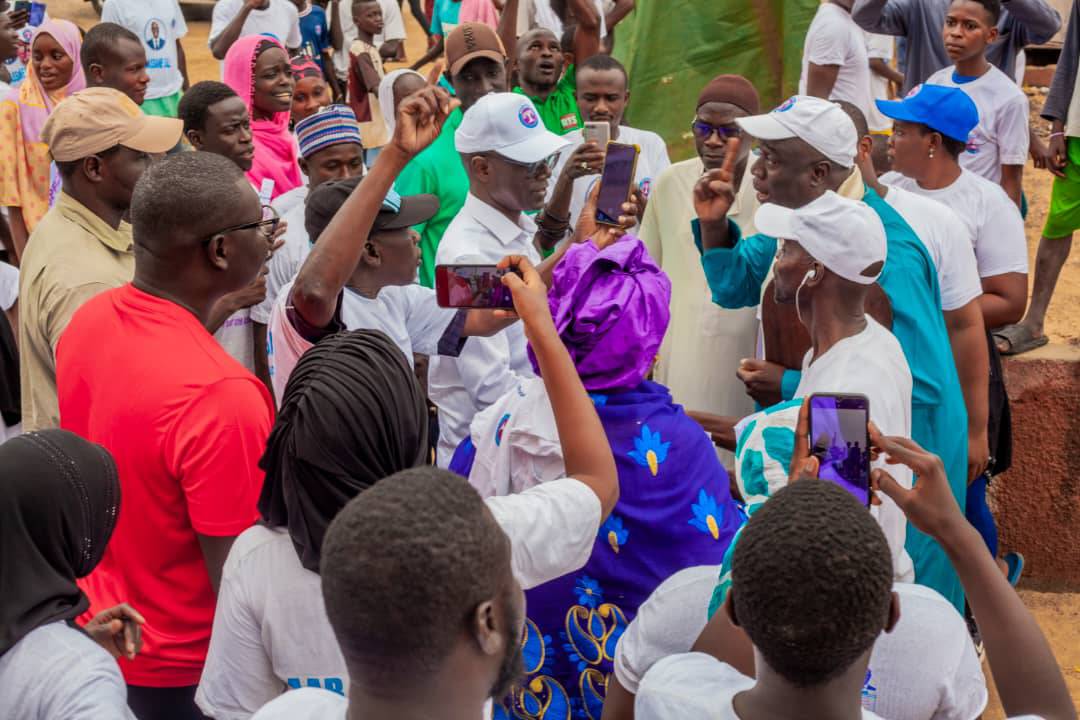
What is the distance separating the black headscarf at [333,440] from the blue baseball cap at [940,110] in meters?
2.99

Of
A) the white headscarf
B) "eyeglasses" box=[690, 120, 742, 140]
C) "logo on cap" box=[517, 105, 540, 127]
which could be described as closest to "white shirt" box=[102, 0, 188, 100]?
the white headscarf

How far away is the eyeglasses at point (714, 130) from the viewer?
4699mm

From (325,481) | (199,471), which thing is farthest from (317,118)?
(325,481)

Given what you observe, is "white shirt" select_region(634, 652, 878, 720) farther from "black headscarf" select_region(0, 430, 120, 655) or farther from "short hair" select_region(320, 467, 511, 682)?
"black headscarf" select_region(0, 430, 120, 655)

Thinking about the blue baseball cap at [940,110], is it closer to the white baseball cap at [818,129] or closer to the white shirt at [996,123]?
the white baseball cap at [818,129]

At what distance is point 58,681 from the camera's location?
6.08 feet

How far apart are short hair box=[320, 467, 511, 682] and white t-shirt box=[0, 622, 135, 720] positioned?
0.61m

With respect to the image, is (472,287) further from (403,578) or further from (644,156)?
(644,156)

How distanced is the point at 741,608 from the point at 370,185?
5.36ft

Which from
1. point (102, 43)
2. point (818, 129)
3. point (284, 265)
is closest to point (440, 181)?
point (284, 265)

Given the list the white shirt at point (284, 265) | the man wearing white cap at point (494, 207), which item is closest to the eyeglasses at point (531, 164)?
the man wearing white cap at point (494, 207)

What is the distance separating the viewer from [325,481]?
6.51 ft

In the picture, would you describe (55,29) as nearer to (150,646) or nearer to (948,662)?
(150,646)

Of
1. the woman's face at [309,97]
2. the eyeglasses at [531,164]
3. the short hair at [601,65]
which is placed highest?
the short hair at [601,65]
